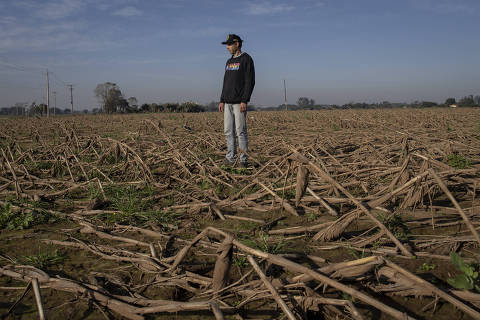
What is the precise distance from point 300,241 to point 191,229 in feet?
3.15

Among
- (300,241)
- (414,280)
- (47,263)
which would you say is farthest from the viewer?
(300,241)

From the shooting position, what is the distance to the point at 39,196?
3627 millimetres

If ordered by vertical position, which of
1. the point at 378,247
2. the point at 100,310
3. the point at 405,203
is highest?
the point at 405,203

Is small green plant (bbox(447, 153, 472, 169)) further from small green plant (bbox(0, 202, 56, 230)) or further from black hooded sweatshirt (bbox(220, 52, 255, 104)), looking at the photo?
small green plant (bbox(0, 202, 56, 230))

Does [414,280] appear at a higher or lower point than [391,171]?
lower

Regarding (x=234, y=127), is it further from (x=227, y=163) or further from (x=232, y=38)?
(x=232, y=38)

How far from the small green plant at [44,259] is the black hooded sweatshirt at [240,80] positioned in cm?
359

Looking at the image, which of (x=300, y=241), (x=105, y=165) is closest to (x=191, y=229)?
(x=300, y=241)

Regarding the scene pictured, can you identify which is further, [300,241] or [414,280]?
[300,241]

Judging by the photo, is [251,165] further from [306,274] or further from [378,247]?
[306,274]

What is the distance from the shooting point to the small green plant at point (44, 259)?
7.19ft

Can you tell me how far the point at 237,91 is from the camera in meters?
5.20

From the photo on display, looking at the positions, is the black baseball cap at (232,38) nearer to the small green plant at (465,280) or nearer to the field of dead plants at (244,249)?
the field of dead plants at (244,249)

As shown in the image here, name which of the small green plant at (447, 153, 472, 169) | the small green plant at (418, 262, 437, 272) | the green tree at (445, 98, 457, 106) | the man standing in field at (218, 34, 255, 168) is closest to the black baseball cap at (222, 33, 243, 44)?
the man standing in field at (218, 34, 255, 168)
